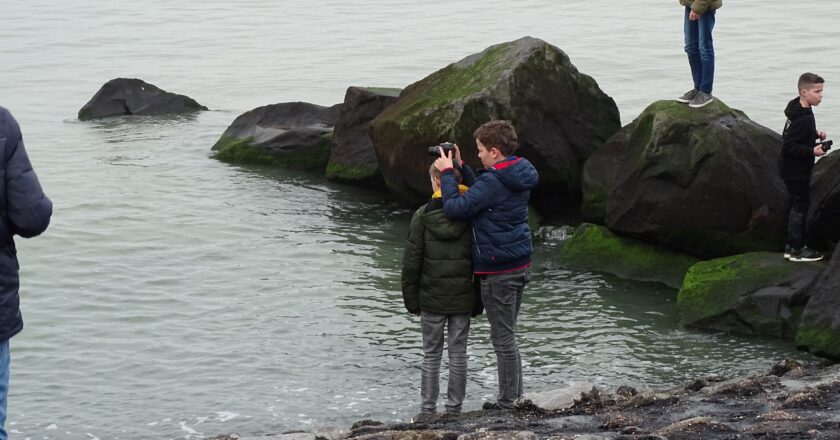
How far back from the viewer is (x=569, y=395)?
935 centimetres

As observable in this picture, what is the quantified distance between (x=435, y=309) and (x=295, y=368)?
312cm

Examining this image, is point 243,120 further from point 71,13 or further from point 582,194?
point 71,13

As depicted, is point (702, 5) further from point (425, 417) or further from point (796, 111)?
point (425, 417)

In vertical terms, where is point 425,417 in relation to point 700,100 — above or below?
below

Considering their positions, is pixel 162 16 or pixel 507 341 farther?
pixel 162 16

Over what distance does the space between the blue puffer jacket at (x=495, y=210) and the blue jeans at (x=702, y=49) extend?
Result: 6263 mm

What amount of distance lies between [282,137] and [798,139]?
33.4 ft

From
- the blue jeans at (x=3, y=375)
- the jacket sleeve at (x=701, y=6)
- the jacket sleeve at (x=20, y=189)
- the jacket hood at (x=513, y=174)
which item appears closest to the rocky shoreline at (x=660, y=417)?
the jacket hood at (x=513, y=174)

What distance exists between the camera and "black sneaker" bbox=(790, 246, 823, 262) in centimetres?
1265

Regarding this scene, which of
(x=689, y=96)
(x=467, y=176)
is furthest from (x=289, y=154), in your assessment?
(x=467, y=176)

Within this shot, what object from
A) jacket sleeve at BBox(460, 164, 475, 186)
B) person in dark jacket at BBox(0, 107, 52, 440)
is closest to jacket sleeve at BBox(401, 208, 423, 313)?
jacket sleeve at BBox(460, 164, 475, 186)

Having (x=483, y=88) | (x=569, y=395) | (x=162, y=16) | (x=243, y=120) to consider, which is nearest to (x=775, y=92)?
(x=243, y=120)

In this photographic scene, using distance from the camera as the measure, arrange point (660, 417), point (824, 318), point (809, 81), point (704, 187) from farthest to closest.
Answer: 1. point (704, 187)
2. point (809, 81)
3. point (824, 318)
4. point (660, 417)

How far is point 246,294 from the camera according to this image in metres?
14.4
